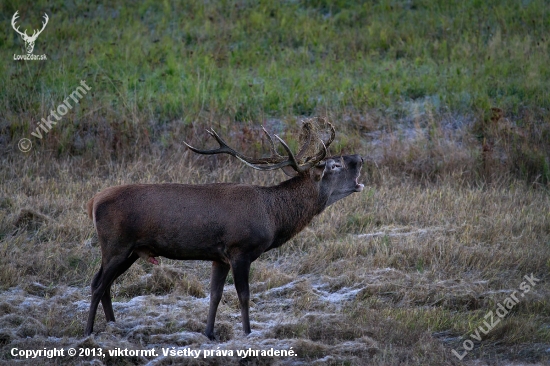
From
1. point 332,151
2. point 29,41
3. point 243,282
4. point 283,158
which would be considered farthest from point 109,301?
point 29,41

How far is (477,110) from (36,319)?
9.49 m

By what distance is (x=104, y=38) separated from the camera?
17.8 meters

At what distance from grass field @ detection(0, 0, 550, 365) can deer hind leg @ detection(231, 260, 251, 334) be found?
0.27 m

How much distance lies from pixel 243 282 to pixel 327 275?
84.8 inches

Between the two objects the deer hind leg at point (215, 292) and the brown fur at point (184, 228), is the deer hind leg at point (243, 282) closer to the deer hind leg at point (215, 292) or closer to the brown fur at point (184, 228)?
the brown fur at point (184, 228)

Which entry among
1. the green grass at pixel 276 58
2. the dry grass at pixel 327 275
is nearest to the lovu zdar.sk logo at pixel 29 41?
the green grass at pixel 276 58

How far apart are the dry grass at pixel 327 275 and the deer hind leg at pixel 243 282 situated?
21 centimetres

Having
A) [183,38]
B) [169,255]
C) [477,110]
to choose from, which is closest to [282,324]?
[169,255]

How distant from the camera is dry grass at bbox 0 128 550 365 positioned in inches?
289

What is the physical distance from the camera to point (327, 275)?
9.25 metres

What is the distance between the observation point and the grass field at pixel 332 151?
7.62 m

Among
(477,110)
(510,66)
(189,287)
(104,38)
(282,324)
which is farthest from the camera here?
(104,38)

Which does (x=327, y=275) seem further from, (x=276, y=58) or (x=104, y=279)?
(x=276, y=58)

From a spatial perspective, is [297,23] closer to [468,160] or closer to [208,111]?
[208,111]
